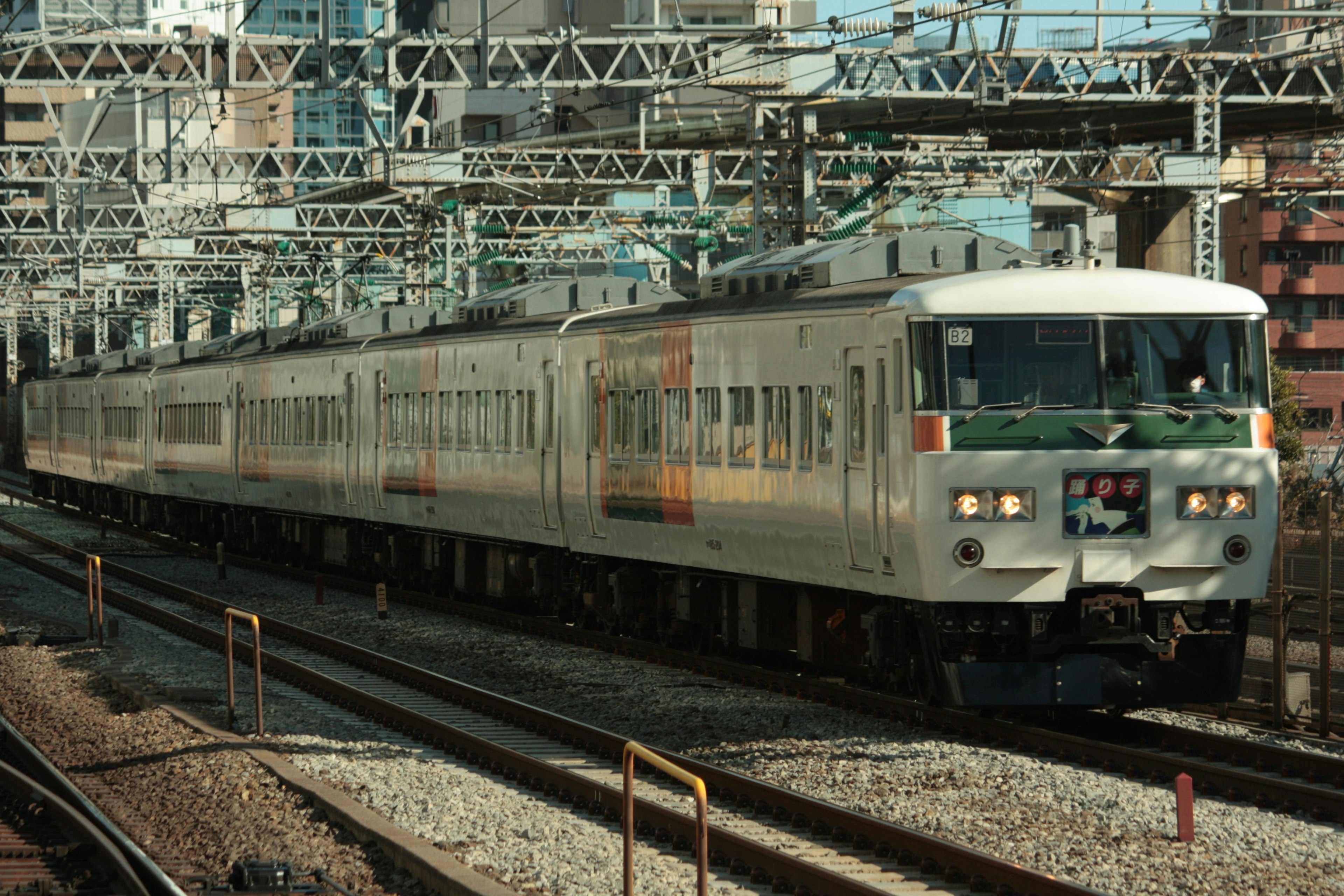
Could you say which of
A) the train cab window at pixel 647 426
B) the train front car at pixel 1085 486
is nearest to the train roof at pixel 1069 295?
the train front car at pixel 1085 486

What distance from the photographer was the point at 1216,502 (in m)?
12.1

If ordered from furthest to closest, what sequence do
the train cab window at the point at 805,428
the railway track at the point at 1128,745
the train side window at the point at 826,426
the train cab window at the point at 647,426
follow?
the train cab window at the point at 647,426 < the train cab window at the point at 805,428 < the train side window at the point at 826,426 < the railway track at the point at 1128,745

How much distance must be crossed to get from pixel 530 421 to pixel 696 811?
11.8 m

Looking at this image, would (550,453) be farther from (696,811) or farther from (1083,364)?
(696,811)

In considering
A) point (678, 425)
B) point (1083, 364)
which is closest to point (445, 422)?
point (678, 425)

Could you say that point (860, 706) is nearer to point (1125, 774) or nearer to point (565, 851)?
point (1125, 774)

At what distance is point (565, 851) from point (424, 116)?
9027cm

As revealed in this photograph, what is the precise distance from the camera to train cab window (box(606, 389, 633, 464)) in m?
17.3

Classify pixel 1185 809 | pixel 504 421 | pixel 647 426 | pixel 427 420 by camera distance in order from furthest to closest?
pixel 427 420
pixel 504 421
pixel 647 426
pixel 1185 809

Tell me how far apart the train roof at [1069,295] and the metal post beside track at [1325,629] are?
1487 millimetres

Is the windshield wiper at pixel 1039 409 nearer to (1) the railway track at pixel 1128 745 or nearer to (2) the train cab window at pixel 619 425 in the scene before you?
(1) the railway track at pixel 1128 745

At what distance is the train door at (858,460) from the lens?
1277 centimetres

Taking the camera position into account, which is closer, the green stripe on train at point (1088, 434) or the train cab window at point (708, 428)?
the green stripe on train at point (1088, 434)

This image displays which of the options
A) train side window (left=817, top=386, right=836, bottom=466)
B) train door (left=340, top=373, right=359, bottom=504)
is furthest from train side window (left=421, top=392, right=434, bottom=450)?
train side window (left=817, top=386, right=836, bottom=466)
